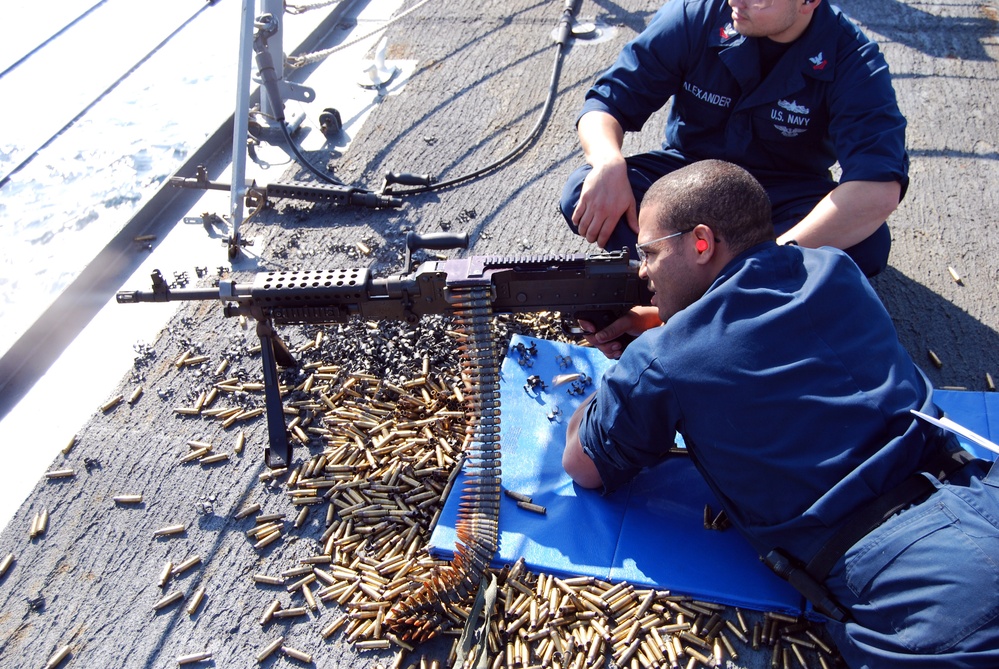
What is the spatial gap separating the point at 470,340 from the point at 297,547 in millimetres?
1356

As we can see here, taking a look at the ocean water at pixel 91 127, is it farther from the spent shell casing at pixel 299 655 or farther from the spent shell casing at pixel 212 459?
the spent shell casing at pixel 299 655

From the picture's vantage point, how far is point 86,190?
637 cm

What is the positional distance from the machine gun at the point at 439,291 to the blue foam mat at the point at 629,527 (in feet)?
2.69

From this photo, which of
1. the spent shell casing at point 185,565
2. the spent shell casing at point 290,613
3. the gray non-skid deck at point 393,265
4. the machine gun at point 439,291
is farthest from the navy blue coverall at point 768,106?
the spent shell casing at point 185,565

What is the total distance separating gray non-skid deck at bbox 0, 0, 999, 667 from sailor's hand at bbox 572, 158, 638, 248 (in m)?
1.21

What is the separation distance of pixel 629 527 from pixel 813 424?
120cm

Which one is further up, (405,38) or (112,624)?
(405,38)

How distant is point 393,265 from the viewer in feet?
18.0

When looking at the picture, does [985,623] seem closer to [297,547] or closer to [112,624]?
[297,547]

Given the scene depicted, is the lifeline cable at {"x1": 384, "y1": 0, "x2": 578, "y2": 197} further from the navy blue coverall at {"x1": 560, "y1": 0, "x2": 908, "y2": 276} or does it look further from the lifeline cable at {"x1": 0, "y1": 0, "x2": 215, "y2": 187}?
the lifeline cable at {"x1": 0, "y1": 0, "x2": 215, "y2": 187}

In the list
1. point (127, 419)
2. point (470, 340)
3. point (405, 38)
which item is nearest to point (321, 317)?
point (470, 340)

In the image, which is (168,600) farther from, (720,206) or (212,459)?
(720,206)

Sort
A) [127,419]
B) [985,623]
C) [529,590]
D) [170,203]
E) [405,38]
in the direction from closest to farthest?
[985,623] < [529,590] < [127,419] < [170,203] < [405,38]

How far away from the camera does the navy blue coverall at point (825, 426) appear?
2617 mm
